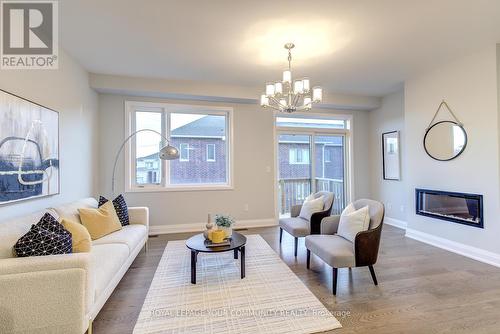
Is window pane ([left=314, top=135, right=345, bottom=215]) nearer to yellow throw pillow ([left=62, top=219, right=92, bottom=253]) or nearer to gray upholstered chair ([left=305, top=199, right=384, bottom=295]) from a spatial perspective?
gray upholstered chair ([left=305, top=199, right=384, bottom=295])

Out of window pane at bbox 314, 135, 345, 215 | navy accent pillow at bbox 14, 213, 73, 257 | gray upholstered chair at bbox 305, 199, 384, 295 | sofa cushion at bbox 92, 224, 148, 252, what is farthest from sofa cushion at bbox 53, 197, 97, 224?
window pane at bbox 314, 135, 345, 215

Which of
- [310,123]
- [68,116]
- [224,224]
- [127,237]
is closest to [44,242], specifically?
[127,237]

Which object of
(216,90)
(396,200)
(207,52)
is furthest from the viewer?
(396,200)

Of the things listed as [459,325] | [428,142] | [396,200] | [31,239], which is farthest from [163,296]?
[396,200]

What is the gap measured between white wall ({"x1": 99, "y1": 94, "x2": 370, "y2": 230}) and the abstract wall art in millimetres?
1456

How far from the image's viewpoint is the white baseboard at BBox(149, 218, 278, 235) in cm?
455

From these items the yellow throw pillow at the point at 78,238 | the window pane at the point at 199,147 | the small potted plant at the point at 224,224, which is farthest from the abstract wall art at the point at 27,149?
the window pane at the point at 199,147

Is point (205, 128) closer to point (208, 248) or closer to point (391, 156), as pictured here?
point (208, 248)

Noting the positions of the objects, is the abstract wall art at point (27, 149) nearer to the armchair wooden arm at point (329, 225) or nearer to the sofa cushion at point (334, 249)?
the sofa cushion at point (334, 249)

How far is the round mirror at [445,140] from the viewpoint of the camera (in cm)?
347

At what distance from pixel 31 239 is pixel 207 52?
2.72m

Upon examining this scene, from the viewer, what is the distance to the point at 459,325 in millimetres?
1917

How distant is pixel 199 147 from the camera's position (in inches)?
193

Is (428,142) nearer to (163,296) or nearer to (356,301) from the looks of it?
(356,301)
